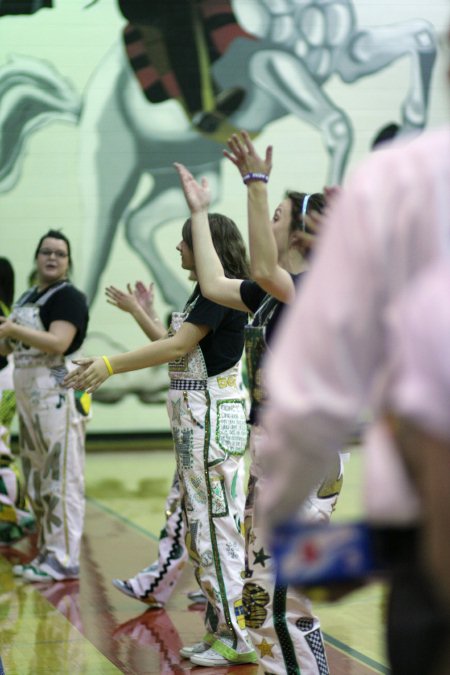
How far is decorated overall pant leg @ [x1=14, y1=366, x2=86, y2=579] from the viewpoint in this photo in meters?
5.49

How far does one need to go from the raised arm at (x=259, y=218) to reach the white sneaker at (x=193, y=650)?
1.97m

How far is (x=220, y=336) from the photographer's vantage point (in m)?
4.19

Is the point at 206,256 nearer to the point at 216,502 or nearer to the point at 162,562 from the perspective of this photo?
the point at 216,502

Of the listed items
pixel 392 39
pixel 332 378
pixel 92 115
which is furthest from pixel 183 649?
pixel 392 39

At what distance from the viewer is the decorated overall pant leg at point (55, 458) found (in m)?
5.49

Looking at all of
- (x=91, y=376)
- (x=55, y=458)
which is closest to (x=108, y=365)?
(x=91, y=376)

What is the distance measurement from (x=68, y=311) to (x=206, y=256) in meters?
2.27

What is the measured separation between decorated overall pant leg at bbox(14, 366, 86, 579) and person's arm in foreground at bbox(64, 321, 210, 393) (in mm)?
1566

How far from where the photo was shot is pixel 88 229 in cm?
1057

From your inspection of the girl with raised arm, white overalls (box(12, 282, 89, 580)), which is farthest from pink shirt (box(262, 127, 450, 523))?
white overalls (box(12, 282, 89, 580))

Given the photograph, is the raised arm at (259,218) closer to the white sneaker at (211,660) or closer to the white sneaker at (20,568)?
the white sneaker at (211,660)

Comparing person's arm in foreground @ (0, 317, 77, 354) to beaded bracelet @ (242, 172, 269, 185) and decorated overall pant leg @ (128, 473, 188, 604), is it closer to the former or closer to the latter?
decorated overall pant leg @ (128, 473, 188, 604)

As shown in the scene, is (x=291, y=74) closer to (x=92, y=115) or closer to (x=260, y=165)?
(x=92, y=115)

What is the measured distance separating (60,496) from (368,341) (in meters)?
4.44
